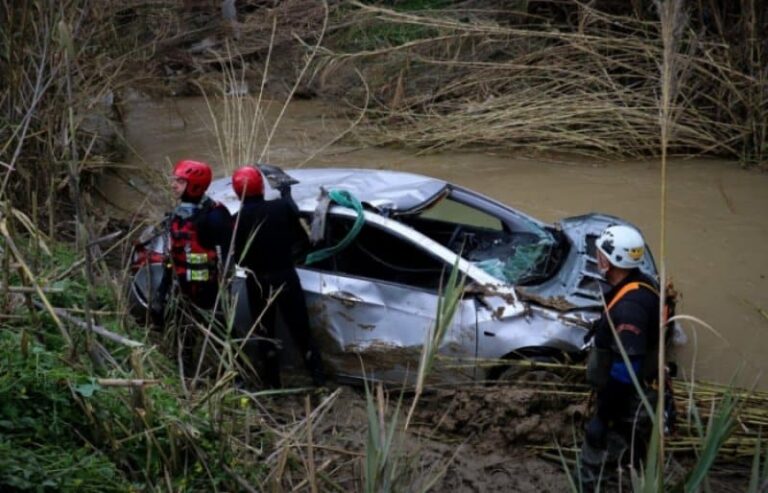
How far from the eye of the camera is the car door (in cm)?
577

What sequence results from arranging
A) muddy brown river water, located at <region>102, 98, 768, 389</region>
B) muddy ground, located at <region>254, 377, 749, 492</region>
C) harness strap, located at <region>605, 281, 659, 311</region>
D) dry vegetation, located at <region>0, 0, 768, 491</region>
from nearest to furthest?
dry vegetation, located at <region>0, 0, 768, 491</region> → harness strap, located at <region>605, 281, 659, 311</region> → muddy ground, located at <region>254, 377, 749, 492</region> → muddy brown river water, located at <region>102, 98, 768, 389</region>

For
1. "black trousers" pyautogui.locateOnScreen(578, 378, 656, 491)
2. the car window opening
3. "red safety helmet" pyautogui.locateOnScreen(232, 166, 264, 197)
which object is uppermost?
"red safety helmet" pyautogui.locateOnScreen(232, 166, 264, 197)

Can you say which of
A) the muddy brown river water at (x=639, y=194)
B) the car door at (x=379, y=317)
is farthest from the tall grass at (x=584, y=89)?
the car door at (x=379, y=317)

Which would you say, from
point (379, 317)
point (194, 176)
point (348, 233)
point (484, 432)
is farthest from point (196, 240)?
point (484, 432)

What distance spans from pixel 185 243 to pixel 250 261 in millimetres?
432

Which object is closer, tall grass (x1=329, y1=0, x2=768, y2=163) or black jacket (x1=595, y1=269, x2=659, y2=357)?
black jacket (x1=595, y1=269, x2=659, y2=357)

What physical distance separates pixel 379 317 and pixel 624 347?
197 centimetres

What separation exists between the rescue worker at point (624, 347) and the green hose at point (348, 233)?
1.86m

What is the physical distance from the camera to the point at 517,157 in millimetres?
12344

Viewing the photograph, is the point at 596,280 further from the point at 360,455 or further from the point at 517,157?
the point at 517,157

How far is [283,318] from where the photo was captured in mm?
6016

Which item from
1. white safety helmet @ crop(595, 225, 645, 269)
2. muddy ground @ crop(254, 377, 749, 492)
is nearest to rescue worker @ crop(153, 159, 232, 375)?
muddy ground @ crop(254, 377, 749, 492)

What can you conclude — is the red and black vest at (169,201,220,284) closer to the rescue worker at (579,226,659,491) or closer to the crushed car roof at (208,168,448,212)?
the crushed car roof at (208,168,448,212)

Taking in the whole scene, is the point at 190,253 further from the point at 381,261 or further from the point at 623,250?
the point at 623,250
